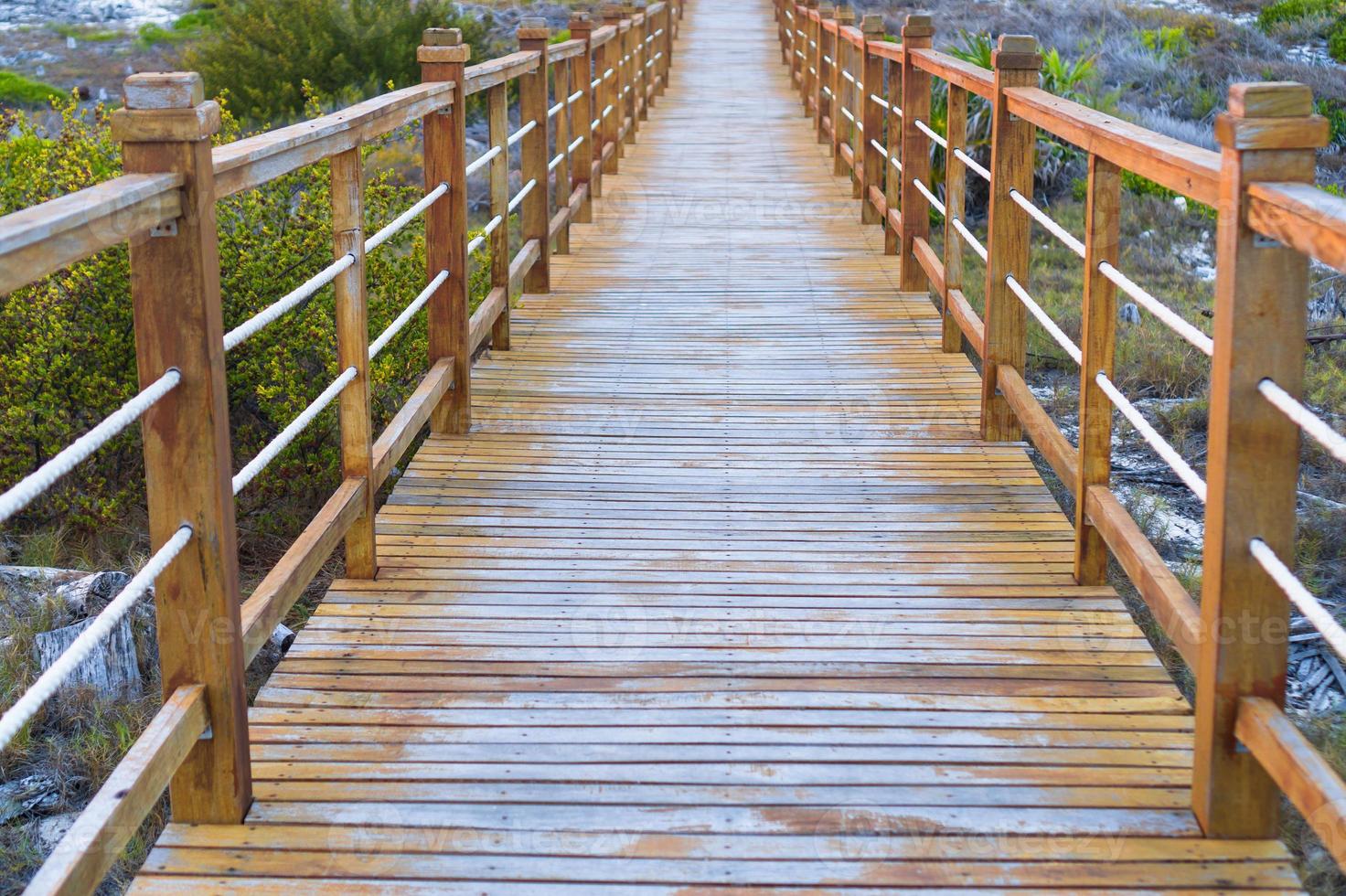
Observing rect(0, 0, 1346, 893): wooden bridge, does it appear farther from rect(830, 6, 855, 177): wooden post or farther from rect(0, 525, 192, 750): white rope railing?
rect(830, 6, 855, 177): wooden post

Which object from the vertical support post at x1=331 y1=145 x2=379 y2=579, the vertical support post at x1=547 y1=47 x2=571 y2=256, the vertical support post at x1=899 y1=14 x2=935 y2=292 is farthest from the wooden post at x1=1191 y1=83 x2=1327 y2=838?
the vertical support post at x1=547 y1=47 x2=571 y2=256

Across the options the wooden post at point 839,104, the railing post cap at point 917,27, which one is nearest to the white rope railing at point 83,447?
the railing post cap at point 917,27

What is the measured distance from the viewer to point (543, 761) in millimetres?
2676

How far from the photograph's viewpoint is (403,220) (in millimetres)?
3758

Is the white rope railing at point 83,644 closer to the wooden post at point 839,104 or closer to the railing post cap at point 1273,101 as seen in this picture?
the railing post cap at point 1273,101

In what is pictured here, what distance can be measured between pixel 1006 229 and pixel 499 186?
78.5 inches

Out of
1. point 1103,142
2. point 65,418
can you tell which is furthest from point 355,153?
point 65,418

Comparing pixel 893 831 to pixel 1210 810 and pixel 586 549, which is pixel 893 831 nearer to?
pixel 1210 810

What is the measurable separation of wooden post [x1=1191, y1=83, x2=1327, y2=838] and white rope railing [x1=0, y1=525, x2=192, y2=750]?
162cm

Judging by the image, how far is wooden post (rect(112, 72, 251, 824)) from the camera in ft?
7.19

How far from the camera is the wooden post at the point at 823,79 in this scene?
11867 mm

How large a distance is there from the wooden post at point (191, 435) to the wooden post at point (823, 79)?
9.88m

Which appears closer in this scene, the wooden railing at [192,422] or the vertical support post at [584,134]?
the wooden railing at [192,422]

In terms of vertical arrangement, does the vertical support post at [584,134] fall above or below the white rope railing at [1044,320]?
above
